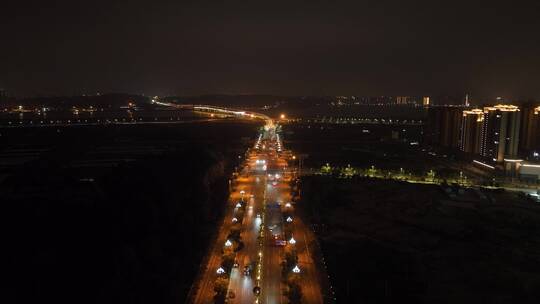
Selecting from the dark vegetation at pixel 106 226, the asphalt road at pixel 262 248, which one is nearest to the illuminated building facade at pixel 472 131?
the asphalt road at pixel 262 248

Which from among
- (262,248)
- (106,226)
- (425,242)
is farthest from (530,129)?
(106,226)

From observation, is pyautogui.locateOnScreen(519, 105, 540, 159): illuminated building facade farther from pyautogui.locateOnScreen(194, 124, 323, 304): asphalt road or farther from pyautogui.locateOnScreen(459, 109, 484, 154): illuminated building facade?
pyautogui.locateOnScreen(194, 124, 323, 304): asphalt road

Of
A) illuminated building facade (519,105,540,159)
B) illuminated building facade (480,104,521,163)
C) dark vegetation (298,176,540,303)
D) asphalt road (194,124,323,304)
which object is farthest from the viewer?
illuminated building facade (519,105,540,159)

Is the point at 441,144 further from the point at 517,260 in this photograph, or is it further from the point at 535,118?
the point at 517,260

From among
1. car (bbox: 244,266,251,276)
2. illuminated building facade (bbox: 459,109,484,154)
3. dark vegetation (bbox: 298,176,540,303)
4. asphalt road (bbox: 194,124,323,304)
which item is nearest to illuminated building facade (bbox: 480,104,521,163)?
illuminated building facade (bbox: 459,109,484,154)

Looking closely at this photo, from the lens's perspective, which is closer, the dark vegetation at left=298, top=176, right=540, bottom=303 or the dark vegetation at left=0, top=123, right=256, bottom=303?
the dark vegetation at left=0, top=123, right=256, bottom=303

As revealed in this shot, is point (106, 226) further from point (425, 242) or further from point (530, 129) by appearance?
point (530, 129)

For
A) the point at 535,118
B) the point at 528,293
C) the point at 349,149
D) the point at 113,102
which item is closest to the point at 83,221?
the point at 528,293

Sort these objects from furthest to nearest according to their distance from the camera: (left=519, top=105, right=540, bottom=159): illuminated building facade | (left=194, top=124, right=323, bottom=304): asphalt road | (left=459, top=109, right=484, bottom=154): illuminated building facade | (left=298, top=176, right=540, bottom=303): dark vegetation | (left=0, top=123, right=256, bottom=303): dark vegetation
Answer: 1. (left=459, top=109, right=484, bottom=154): illuminated building facade
2. (left=519, top=105, right=540, bottom=159): illuminated building facade
3. (left=298, top=176, right=540, bottom=303): dark vegetation
4. (left=194, top=124, right=323, bottom=304): asphalt road
5. (left=0, top=123, right=256, bottom=303): dark vegetation
